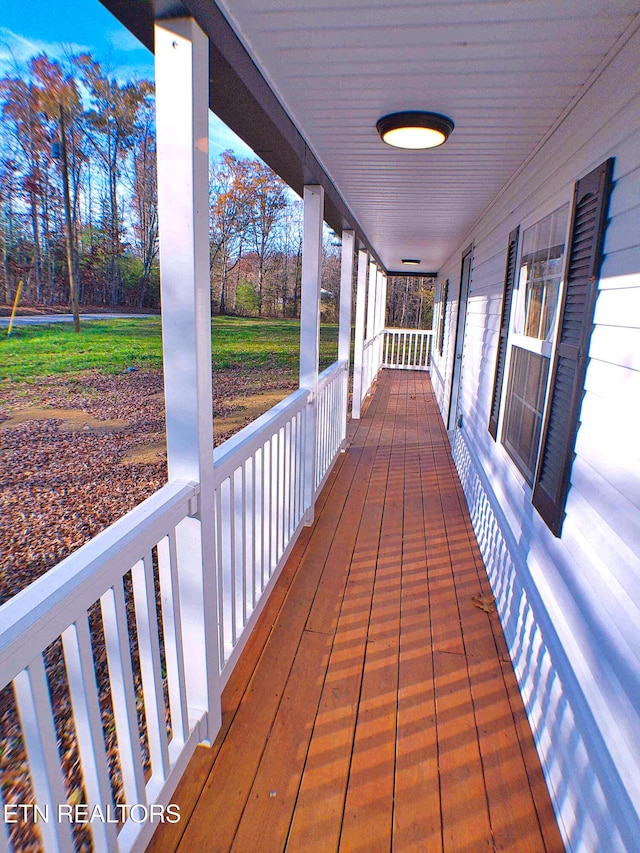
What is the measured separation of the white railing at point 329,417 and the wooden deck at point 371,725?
33.5 inches

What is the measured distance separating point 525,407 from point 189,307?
72.3 inches

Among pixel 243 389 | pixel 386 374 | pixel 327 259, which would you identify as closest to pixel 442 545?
pixel 243 389

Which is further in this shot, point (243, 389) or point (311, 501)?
point (243, 389)

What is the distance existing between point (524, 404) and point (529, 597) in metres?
1.00

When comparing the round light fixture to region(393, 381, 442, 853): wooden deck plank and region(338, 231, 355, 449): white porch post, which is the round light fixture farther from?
region(338, 231, 355, 449): white porch post

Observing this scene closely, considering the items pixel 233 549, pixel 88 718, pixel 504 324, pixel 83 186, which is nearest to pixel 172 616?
pixel 88 718

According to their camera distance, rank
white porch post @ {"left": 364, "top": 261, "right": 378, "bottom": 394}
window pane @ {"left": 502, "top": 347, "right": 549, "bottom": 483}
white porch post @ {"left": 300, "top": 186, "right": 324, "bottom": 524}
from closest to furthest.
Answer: window pane @ {"left": 502, "top": 347, "right": 549, "bottom": 483} → white porch post @ {"left": 300, "top": 186, "right": 324, "bottom": 524} → white porch post @ {"left": 364, "top": 261, "right": 378, "bottom": 394}

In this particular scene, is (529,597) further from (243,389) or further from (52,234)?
(243,389)

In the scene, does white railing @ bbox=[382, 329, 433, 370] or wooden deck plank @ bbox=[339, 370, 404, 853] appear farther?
white railing @ bbox=[382, 329, 433, 370]

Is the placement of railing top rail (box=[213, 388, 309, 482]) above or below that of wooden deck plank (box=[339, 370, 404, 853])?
above

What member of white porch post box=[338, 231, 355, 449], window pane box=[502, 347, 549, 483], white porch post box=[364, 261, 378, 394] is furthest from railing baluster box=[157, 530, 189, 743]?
white porch post box=[364, 261, 378, 394]

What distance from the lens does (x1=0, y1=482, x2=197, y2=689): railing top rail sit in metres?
0.85

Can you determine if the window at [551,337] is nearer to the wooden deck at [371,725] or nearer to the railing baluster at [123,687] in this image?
the wooden deck at [371,725]

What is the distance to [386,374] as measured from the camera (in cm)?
1125
